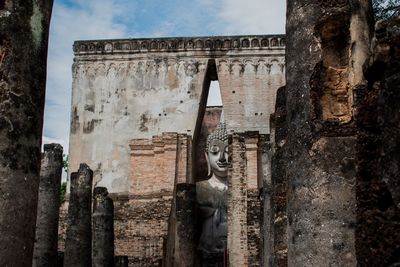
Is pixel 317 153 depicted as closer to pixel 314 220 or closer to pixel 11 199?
pixel 314 220

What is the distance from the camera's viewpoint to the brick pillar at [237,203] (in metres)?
15.5

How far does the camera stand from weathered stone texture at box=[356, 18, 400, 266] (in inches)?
95.8

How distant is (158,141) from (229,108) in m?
2.58

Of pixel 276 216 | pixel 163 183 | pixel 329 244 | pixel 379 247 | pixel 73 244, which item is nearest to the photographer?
pixel 379 247

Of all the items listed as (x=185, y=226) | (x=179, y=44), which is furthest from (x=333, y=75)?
(x=179, y=44)

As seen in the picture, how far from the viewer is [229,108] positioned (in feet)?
65.9

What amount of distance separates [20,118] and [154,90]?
51.9 feet

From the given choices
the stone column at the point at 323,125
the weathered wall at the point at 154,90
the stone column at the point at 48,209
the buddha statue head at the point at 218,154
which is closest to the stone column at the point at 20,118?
the stone column at the point at 323,125

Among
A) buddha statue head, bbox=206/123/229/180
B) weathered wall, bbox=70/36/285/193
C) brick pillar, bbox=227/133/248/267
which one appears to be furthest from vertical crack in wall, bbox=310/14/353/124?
buddha statue head, bbox=206/123/229/180

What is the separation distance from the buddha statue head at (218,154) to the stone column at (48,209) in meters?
8.67

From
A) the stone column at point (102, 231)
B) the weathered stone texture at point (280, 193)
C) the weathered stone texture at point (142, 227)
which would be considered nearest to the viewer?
the weathered stone texture at point (280, 193)

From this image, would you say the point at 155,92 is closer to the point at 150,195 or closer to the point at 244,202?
the point at 150,195

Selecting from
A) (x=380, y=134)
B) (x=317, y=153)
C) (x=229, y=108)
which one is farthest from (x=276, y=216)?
(x=229, y=108)

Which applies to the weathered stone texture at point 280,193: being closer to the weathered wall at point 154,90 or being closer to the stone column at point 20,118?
the stone column at point 20,118
